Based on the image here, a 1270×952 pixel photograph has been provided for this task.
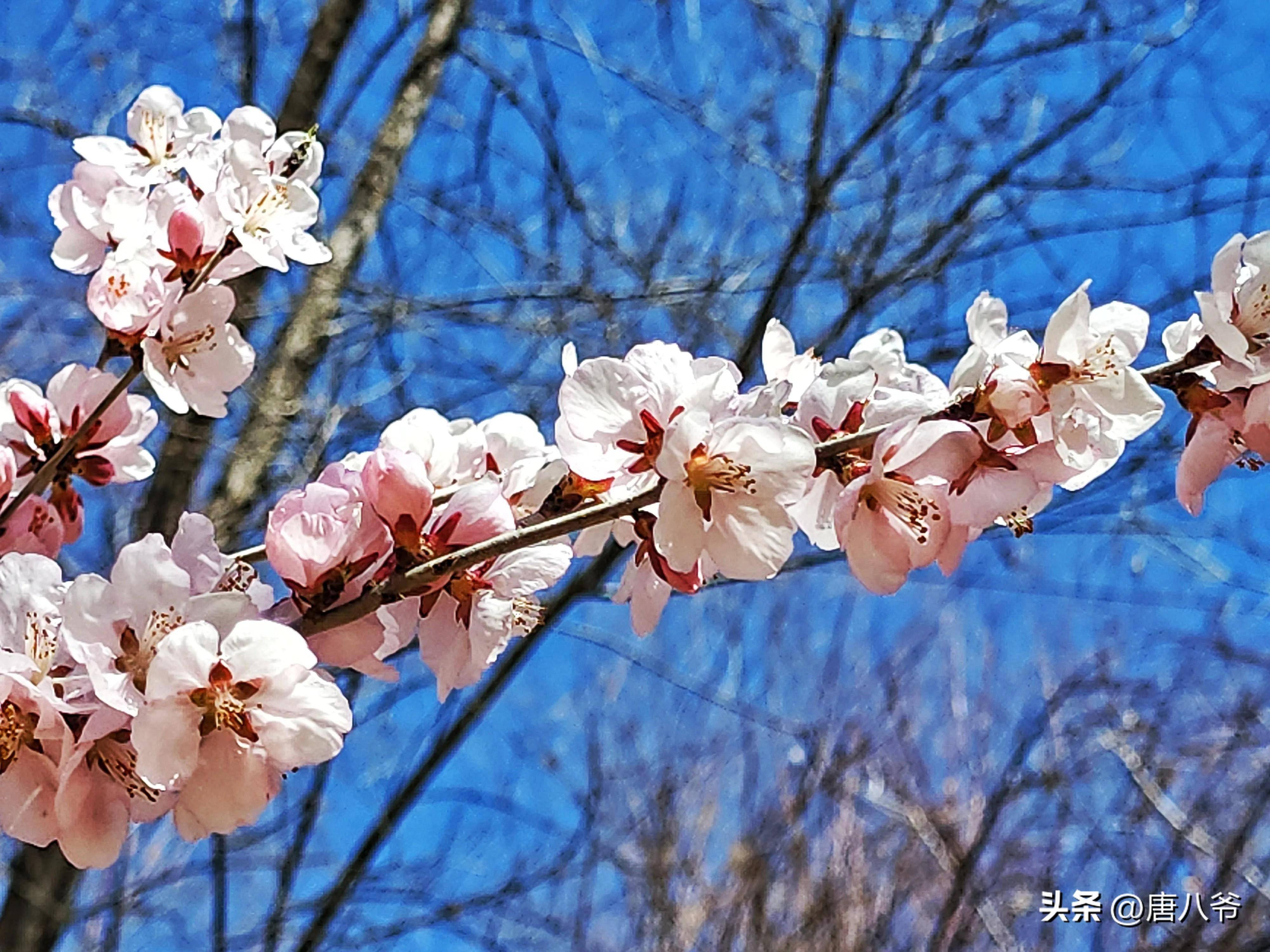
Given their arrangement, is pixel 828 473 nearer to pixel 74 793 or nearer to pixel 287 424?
pixel 74 793

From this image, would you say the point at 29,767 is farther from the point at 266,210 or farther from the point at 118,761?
the point at 266,210

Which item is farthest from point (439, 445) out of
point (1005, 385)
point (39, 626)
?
point (1005, 385)

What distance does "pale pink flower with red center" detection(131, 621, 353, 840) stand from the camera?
2.13ft

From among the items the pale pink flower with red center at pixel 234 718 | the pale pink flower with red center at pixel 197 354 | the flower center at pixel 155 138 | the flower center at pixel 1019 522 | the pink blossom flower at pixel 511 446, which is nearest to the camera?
the pale pink flower with red center at pixel 234 718

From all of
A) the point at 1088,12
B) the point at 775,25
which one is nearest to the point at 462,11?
the point at 775,25

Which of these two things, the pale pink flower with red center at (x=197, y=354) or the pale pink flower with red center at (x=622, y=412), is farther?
the pale pink flower with red center at (x=197, y=354)

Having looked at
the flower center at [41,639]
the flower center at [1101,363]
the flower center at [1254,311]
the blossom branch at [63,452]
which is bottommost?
the blossom branch at [63,452]

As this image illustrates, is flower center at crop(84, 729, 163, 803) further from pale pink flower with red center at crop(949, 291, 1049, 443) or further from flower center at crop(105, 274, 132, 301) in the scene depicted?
pale pink flower with red center at crop(949, 291, 1049, 443)

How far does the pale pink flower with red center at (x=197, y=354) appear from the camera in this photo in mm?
958

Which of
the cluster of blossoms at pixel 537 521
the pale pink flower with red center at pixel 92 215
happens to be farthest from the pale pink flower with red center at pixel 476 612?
the pale pink flower with red center at pixel 92 215

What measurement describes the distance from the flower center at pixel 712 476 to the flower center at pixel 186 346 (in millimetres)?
481

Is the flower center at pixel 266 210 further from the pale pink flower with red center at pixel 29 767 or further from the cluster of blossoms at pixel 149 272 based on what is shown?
the pale pink flower with red center at pixel 29 767

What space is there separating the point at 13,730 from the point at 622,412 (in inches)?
15.5

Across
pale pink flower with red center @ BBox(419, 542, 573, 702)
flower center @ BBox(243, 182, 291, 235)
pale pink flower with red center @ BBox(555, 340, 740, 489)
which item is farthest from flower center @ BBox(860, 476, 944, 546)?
flower center @ BBox(243, 182, 291, 235)
